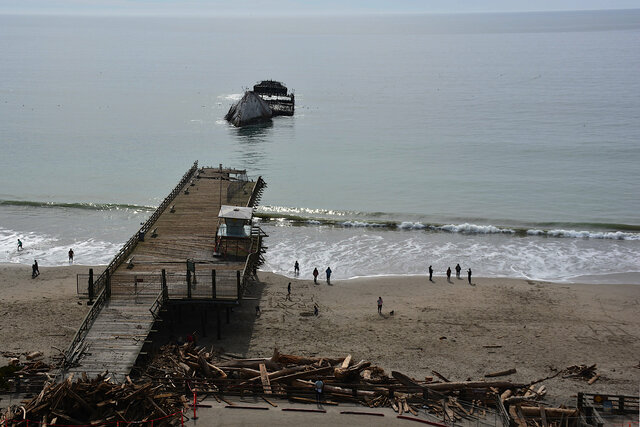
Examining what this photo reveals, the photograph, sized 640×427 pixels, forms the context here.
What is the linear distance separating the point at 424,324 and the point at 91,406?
58.0 feet

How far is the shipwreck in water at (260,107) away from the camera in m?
99.6

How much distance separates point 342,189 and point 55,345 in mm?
39684

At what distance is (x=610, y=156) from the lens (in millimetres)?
79688

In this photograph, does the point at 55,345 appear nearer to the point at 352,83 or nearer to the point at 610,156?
the point at 610,156

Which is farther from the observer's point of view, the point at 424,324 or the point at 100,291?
the point at 424,324

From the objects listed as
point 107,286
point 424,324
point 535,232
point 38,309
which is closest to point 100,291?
point 107,286

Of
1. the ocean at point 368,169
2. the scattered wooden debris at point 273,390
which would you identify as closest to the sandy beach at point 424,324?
the scattered wooden debris at point 273,390

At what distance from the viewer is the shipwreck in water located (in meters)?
99.6

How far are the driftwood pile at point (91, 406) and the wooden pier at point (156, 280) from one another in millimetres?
2777

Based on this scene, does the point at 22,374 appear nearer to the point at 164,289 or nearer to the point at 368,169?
the point at 164,289

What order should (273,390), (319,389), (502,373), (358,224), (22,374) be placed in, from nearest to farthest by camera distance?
(319,389), (273,390), (22,374), (502,373), (358,224)

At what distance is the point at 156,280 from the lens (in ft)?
104

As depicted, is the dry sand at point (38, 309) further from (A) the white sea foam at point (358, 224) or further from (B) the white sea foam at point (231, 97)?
A: (B) the white sea foam at point (231, 97)

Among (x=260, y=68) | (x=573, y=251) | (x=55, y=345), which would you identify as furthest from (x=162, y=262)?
(x=260, y=68)
